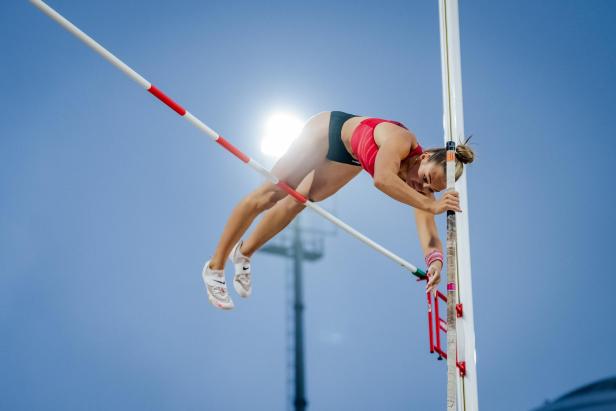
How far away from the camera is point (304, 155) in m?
3.24

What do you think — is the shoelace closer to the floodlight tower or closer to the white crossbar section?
the white crossbar section

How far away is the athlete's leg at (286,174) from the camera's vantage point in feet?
10.6

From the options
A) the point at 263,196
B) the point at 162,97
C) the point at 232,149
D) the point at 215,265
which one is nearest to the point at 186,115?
the point at 162,97

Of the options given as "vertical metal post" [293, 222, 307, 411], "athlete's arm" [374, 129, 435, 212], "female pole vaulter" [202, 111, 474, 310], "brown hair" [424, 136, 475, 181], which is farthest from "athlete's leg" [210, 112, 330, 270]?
"vertical metal post" [293, 222, 307, 411]

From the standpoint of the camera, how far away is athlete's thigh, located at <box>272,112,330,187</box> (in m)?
3.24

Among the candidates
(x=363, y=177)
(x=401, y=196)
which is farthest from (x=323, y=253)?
(x=401, y=196)

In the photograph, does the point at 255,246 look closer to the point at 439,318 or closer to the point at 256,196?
the point at 256,196

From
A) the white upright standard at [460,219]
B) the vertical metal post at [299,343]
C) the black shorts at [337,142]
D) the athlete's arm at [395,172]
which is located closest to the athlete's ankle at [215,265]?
the black shorts at [337,142]

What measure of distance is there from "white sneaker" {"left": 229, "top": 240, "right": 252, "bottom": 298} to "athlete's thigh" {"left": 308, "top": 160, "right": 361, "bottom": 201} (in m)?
0.43

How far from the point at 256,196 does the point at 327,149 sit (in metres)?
0.38

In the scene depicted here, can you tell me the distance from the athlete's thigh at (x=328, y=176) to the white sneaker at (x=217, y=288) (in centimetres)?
56

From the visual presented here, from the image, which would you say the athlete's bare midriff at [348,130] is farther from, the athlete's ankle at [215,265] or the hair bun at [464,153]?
the athlete's ankle at [215,265]

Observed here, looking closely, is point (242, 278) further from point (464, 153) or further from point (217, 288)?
point (464, 153)

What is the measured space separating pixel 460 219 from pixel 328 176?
0.62m
